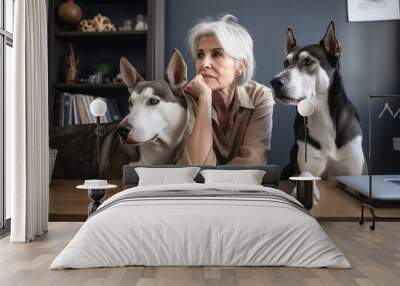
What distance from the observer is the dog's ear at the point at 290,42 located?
19.9ft

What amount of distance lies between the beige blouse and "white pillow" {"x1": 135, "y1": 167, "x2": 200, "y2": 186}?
54 cm

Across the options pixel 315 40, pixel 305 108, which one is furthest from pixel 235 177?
pixel 315 40

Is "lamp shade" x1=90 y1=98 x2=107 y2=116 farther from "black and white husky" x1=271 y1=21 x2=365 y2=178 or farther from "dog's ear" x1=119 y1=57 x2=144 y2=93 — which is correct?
"black and white husky" x1=271 y1=21 x2=365 y2=178

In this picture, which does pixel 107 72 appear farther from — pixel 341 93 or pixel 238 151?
pixel 341 93

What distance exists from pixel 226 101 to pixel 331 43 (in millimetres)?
1290

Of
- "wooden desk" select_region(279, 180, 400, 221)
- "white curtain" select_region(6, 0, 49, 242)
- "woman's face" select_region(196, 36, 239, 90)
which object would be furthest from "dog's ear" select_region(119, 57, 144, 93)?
"wooden desk" select_region(279, 180, 400, 221)

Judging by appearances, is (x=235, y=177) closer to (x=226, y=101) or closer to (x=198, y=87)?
(x=226, y=101)

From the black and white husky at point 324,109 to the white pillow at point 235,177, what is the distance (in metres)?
0.84

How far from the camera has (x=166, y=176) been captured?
5.32 metres

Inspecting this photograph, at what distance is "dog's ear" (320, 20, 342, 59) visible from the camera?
6.02 metres

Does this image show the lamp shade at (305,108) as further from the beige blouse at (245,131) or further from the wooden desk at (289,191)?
the wooden desk at (289,191)

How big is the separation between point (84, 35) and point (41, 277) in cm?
341

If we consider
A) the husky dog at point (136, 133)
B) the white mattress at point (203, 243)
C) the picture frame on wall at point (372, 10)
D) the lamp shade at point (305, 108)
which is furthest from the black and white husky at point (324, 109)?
the white mattress at point (203, 243)

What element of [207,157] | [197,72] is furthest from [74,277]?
[197,72]
